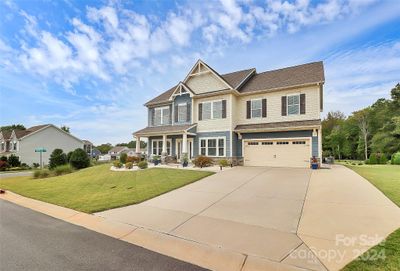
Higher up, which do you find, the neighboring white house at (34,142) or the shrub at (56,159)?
the neighboring white house at (34,142)

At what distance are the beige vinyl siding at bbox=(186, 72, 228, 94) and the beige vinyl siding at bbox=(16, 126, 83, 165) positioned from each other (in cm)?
3295

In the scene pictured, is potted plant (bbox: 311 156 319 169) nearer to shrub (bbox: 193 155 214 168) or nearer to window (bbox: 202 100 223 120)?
shrub (bbox: 193 155 214 168)

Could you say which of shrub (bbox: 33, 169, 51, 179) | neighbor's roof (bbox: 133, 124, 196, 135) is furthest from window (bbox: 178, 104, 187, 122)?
shrub (bbox: 33, 169, 51, 179)

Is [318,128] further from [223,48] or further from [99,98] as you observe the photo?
[99,98]

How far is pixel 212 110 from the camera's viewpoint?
19656mm

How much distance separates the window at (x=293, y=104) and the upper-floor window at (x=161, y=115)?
11.6 meters

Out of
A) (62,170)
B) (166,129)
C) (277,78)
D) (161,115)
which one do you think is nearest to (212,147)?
(166,129)

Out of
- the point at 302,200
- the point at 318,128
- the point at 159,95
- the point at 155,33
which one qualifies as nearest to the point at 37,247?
the point at 302,200

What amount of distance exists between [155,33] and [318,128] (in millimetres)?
13292

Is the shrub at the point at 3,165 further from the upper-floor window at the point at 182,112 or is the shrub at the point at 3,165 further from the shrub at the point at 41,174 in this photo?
the upper-floor window at the point at 182,112

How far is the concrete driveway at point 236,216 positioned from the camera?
4367 mm

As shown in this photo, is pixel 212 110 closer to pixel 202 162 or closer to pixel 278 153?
pixel 202 162

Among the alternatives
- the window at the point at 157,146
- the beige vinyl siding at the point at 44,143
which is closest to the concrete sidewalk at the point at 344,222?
the window at the point at 157,146

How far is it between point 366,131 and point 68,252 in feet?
177
